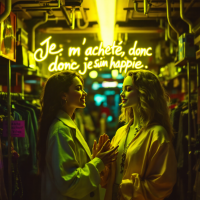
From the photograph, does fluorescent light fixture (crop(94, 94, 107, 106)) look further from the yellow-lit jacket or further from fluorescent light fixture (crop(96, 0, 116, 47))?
the yellow-lit jacket

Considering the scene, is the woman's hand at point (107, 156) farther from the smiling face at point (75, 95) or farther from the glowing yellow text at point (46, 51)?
the glowing yellow text at point (46, 51)

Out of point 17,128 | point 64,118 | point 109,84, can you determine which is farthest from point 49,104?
point 109,84

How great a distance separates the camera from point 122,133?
242 centimetres

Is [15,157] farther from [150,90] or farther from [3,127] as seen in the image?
[150,90]

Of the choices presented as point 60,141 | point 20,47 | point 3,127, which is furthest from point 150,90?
point 20,47

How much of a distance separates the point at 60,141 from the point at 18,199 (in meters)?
2.03

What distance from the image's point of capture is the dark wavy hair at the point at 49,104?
1968 millimetres

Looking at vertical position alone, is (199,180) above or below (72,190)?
below

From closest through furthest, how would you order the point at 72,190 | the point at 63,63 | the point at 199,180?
the point at 72,190 → the point at 199,180 → the point at 63,63

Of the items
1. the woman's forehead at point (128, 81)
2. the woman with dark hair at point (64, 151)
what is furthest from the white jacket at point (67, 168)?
the woman's forehead at point (128, 81)

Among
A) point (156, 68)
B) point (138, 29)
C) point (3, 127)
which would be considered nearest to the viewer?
point (3, 127)

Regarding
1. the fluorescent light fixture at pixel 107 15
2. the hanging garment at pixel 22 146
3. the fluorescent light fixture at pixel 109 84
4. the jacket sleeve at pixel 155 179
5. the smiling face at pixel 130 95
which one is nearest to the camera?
the jacket sleeve at pixel 155 179

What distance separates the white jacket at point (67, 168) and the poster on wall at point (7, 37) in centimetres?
128

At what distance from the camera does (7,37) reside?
2.87m
